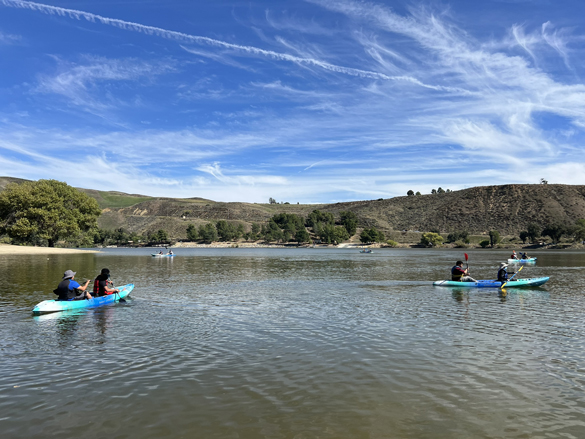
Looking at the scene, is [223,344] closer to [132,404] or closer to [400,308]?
[132,404]

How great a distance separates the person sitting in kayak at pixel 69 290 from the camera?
24.8 metres

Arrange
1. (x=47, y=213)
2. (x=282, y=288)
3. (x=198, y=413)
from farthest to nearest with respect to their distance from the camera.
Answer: (x=47, y=213) < (x=282, y=288) < (x=198, y=413)

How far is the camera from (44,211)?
108 meters

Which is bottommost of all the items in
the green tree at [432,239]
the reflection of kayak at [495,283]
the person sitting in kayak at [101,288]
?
the reflection of kayak at [495,283]

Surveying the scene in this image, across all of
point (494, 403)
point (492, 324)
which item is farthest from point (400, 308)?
point (494, 403)

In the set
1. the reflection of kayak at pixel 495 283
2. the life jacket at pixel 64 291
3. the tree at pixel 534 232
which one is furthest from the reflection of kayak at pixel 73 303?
the tree at pixel 534 232

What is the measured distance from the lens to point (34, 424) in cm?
970

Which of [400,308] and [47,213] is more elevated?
[47,213]

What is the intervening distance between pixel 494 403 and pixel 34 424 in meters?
10.8

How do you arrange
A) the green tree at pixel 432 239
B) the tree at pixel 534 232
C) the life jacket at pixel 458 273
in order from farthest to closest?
the green tree at pixel 432 239 < the tree at pixel 534 232 < the life jacket at pixel 458 273

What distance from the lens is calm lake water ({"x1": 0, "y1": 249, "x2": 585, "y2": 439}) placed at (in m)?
9.80

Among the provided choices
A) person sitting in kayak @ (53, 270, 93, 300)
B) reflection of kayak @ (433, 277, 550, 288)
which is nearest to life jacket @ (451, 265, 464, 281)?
reflection of kayak @ (433, 277, 550, 288)

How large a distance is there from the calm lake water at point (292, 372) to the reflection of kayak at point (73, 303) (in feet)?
1.58

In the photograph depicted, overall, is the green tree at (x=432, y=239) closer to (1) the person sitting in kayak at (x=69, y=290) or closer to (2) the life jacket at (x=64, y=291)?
(1) the person sitting in kayak at (x=69, y=290)
